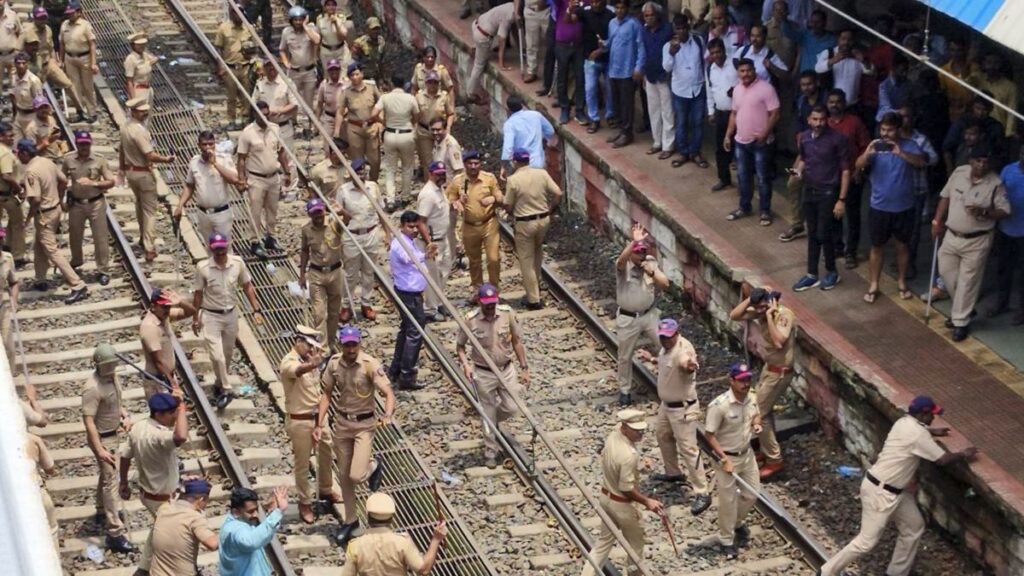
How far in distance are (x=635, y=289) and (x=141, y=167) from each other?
18.9 ft

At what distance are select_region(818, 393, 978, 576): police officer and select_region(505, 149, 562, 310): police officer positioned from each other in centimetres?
528

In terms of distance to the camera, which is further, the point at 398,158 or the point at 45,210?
the point at 398,158

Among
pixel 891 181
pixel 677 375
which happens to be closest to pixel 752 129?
pixel 891 181

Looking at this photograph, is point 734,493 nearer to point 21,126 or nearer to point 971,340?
point 971,340

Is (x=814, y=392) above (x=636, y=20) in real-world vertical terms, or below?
below

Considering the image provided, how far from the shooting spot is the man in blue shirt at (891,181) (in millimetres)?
16156

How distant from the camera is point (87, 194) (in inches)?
722

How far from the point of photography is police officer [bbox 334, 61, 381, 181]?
2077cm

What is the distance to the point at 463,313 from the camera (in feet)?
61.2

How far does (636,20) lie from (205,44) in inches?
296

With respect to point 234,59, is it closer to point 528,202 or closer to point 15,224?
point 15,224

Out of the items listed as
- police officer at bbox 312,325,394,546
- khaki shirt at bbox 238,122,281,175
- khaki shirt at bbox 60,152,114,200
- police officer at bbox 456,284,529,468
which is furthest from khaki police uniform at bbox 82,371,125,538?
khaki shirt at bbox 238,122,281,175

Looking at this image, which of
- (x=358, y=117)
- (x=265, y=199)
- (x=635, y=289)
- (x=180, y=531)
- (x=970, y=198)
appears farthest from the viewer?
(x=358, y=117)

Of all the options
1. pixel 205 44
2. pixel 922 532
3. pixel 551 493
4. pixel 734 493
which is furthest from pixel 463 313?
pixel 205 44
